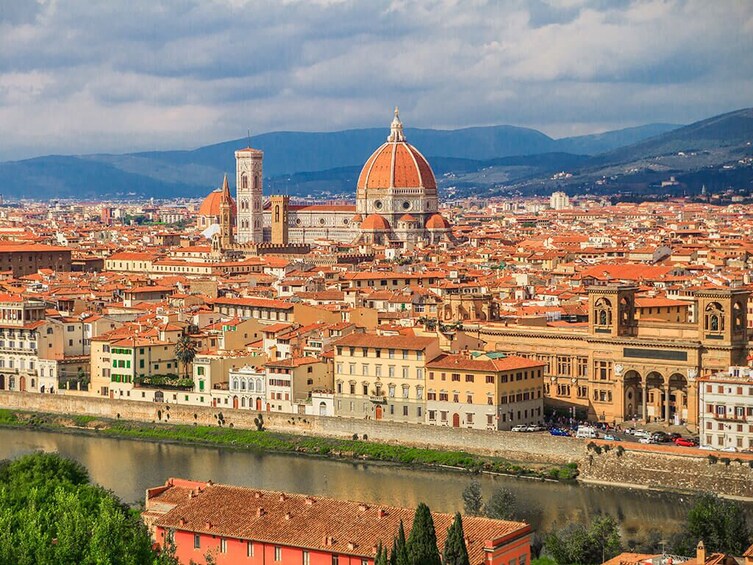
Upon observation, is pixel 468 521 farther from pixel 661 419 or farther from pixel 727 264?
pixel 727 264

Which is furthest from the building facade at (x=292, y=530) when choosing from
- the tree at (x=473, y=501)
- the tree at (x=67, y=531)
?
the tree at (x=473, y=501)

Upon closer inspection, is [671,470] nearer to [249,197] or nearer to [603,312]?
[603,312]

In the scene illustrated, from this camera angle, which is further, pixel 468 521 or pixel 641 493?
pixel 641 493

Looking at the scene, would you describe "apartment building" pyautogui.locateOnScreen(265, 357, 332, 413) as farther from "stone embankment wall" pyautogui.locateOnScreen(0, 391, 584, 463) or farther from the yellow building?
the yellow building

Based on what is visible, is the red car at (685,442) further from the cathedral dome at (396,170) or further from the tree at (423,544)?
the cathedral dome at (396,170)

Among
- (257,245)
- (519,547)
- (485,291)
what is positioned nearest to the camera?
(519,547)

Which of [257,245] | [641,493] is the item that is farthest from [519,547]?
[257,245]

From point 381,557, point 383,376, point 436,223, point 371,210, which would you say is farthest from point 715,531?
point 371,210
